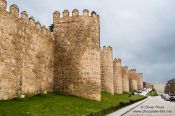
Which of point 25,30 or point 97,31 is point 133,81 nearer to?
point 97,31

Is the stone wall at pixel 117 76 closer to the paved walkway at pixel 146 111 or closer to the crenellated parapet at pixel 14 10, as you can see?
the paved walkway at pixel 146 111

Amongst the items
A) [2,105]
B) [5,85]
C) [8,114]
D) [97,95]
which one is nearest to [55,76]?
[97,95]

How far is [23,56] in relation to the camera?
20422 mm

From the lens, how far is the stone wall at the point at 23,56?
18219 mm

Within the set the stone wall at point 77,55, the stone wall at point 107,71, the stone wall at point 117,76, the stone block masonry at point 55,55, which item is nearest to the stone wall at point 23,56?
the stone block masonry at point 55,55

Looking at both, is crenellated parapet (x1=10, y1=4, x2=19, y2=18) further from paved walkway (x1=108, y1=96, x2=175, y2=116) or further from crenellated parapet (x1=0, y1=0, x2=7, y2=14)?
paved walkway (x1=108, y1=96, x2=175, y2=116)

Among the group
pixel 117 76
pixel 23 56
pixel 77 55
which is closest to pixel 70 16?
pixel 77 55

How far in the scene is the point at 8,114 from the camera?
13.7m

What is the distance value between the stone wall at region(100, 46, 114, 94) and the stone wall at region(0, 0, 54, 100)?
13348 mm

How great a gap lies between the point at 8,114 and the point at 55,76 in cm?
1205

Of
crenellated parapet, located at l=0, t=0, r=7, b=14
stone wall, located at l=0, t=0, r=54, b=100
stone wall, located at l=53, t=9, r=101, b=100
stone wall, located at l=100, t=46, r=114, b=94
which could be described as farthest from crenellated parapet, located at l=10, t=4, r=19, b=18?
stone wall, located at l=100, t=46, r=114, b=94

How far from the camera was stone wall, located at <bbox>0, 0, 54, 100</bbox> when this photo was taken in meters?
18.2

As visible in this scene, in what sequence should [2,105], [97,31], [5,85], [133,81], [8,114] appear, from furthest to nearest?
[133,81], [97,31], [5,85], [2,105], [8,114]

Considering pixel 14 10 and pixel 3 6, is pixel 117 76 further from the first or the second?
pixel 3 6
